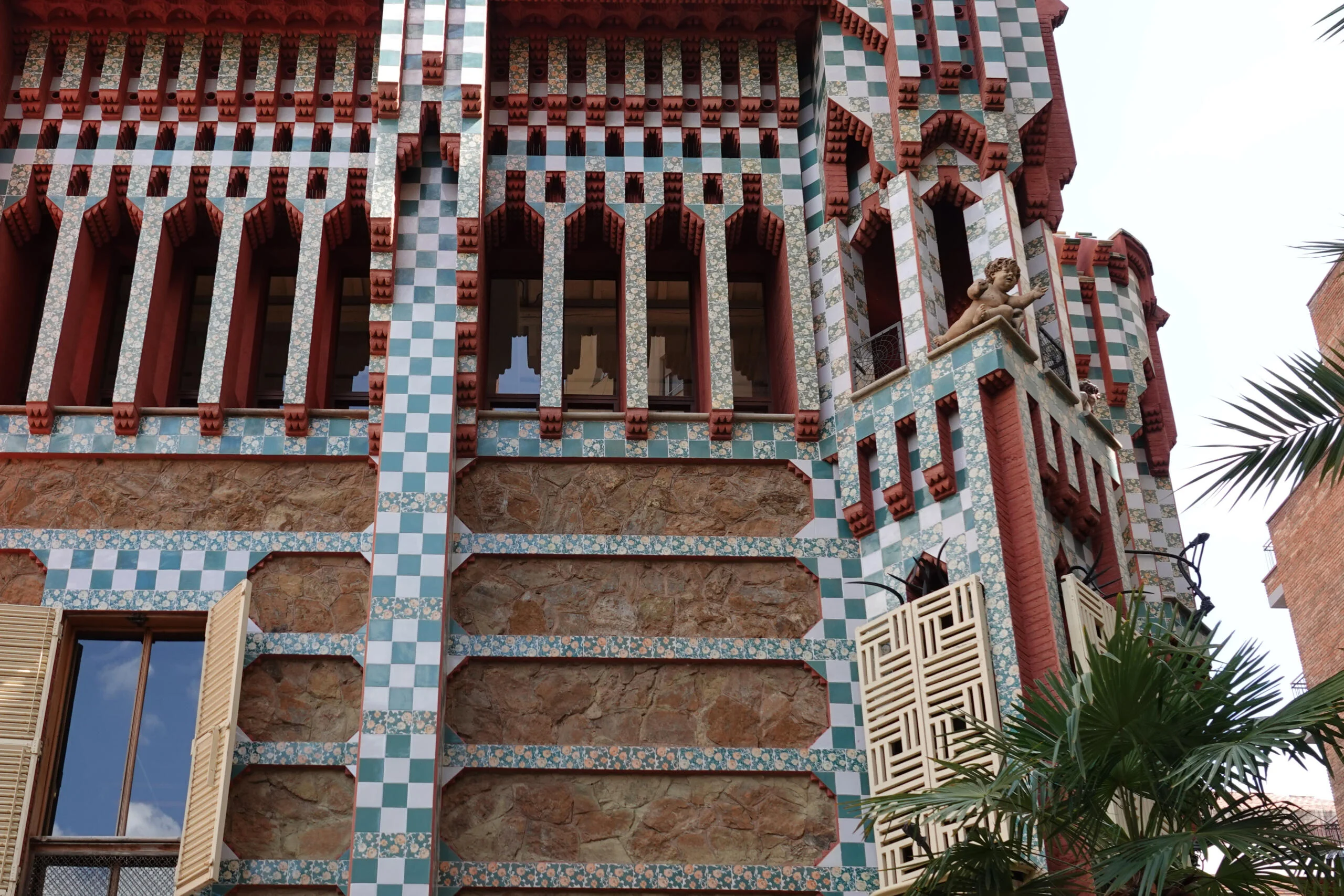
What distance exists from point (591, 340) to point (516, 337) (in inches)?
29.3

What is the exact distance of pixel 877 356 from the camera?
16.2 m

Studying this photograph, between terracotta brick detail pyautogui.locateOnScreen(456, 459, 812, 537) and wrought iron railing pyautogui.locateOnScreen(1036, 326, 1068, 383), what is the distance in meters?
2.46

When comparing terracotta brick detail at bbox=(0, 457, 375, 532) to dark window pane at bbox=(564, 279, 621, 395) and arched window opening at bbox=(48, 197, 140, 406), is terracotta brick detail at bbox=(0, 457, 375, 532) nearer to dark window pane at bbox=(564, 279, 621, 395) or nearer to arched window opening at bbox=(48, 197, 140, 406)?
arched window opening at bbox=(48, 197, 140, 406)

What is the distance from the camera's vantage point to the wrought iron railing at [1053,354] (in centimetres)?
1584

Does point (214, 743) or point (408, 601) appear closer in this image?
point (214, 743)

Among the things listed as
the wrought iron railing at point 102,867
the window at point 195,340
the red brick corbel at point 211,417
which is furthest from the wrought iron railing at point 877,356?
the wrought iron railing at point 102,867

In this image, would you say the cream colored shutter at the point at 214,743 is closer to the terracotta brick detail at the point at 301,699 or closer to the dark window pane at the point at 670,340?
the terracotta brick detail at the point at 301,699

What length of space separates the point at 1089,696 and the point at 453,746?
5946 mm

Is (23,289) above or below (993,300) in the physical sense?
above

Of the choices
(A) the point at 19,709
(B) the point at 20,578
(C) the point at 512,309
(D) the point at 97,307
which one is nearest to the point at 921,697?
(C) the point at 512,309

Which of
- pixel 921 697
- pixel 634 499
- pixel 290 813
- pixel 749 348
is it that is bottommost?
pixel 290 813

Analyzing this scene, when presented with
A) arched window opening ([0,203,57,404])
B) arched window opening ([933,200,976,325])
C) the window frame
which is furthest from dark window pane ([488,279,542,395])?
arched window opening ([0,203,57,404])

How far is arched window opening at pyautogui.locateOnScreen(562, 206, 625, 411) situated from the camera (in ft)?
55.9

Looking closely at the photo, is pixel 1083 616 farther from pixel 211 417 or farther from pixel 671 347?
pixel 211 417
